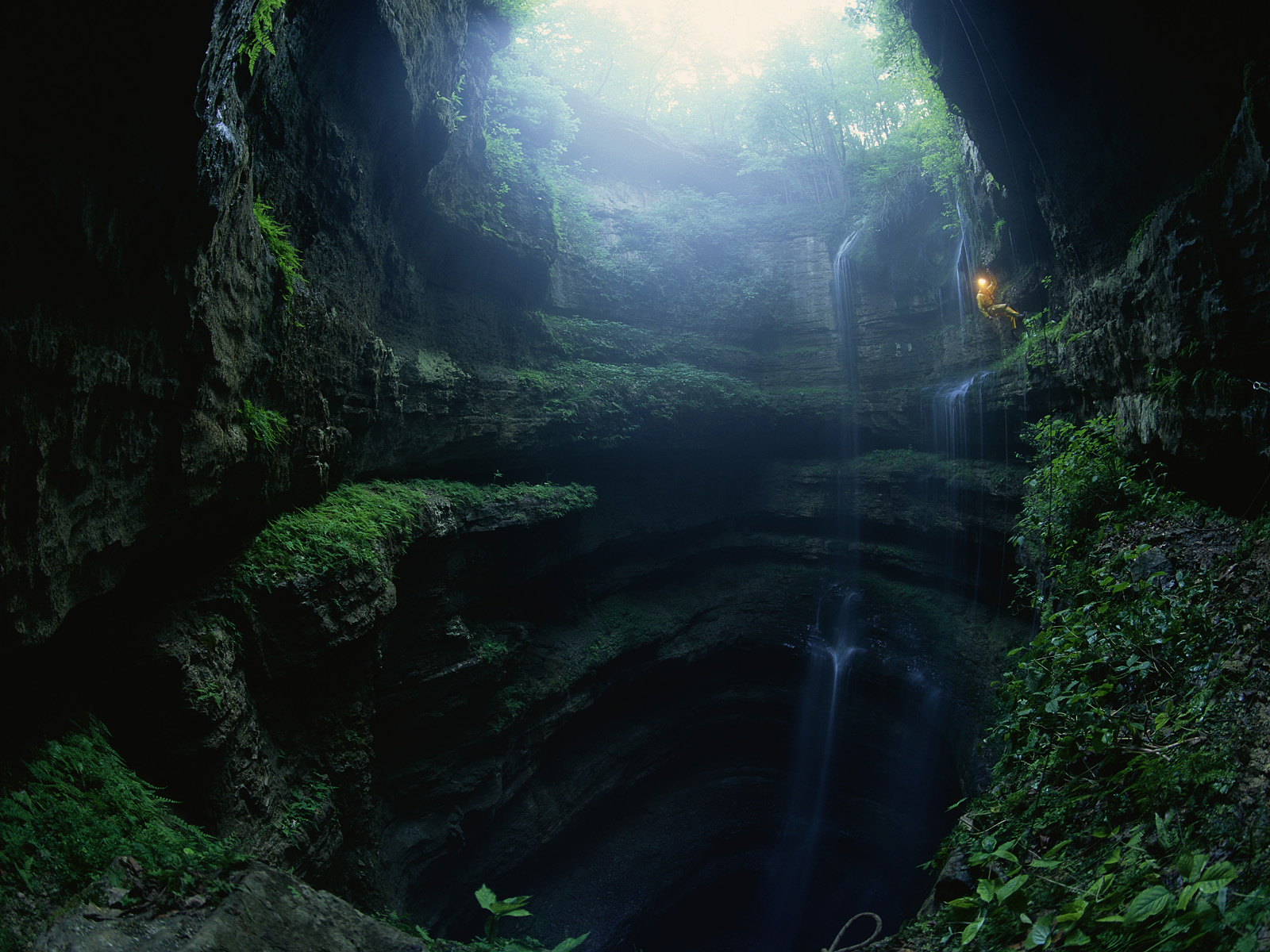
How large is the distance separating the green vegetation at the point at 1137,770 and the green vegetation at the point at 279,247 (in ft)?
21.7

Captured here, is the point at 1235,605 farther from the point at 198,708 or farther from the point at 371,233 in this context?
the point at 371,233

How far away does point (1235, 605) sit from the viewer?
3834mm

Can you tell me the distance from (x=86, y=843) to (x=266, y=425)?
3268 mm

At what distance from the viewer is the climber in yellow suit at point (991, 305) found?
1235 centimetres

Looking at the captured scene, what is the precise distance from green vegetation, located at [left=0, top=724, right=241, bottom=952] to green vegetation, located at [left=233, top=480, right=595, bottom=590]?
1889mm

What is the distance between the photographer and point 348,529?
696 centimetres

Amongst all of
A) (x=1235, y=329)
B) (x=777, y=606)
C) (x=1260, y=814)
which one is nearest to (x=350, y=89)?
(x=1235, y=329)

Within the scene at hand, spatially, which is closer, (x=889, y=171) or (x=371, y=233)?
(x=371, y=233)

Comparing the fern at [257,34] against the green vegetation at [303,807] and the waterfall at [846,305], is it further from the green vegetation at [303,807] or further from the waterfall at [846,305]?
the waterfall at [846,305]

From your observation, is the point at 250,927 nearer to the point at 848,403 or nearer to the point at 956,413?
the point at 956,413

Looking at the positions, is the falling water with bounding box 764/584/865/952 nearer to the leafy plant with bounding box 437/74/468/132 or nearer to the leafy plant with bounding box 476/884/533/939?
the leafy plant with bounding box 476/884/533/939

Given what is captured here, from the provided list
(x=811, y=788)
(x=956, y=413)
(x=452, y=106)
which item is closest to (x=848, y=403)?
(x=956, y=413)

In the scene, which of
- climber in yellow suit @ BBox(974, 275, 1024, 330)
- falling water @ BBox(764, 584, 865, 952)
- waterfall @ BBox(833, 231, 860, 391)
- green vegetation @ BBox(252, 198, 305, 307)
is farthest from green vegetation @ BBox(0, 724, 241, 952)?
waterfall @ BBox(833, 231, 860, 391)

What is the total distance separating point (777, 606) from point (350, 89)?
12.0 meters
